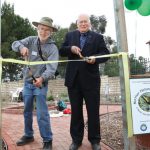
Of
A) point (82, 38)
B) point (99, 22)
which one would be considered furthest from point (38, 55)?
point (99, 22)

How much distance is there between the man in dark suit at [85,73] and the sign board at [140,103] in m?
0.87

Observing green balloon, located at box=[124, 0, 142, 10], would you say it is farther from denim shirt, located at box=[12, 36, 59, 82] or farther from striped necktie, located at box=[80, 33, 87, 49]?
denim shirt, located at box=[12, 36, 59, 82]

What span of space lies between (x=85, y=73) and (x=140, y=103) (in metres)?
1.06

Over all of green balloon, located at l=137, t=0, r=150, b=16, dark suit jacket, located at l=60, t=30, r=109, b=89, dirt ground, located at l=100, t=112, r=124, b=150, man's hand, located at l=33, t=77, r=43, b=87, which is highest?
green balloon, located at l=137, t=0, r=150, b=16

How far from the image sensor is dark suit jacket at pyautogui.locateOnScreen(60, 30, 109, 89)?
18.5 ft

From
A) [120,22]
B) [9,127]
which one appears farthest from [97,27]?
[120,22]

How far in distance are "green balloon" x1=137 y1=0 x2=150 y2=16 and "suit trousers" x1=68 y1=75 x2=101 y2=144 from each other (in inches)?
47.7

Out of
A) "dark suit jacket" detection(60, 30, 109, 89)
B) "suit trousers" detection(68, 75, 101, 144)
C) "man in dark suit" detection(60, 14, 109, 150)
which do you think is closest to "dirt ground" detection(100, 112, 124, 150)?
"suit trousers" detection(68, 75, 101, 144)

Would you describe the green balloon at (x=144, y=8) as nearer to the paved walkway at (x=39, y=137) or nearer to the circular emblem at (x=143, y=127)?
the circular emblem at (x=143, y=127)

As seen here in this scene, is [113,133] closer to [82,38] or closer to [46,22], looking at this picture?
[82,38]

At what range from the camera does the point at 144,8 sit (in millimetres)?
5555

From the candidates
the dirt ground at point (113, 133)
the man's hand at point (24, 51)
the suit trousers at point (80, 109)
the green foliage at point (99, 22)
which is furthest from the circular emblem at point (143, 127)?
the green foliage at point (99, 22)

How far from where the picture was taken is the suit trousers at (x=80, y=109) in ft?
18.6

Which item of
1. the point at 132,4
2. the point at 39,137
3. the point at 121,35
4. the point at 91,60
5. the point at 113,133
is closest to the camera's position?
the point at 121,35
